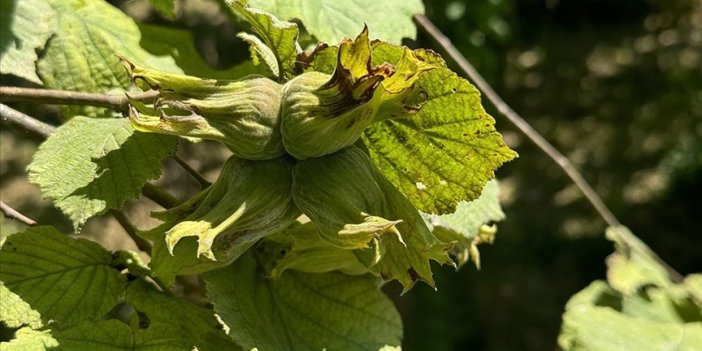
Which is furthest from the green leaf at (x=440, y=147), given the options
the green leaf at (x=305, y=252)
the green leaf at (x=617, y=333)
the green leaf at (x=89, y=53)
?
the green leaf at (x=617, y=333)

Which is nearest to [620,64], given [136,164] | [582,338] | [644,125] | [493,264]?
[644,125]

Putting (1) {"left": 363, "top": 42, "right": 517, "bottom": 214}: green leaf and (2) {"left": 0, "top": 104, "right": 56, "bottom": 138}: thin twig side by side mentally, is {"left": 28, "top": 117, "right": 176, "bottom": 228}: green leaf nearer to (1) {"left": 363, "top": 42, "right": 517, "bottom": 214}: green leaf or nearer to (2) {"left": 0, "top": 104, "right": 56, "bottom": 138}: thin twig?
(2) {"left": 0, "top": 104, "right": 56, "bottom": 138}: thin twig

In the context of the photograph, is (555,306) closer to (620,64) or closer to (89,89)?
(620,64)

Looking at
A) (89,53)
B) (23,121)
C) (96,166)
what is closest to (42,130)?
(23,121)

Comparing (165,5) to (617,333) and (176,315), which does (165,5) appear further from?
(617,333)

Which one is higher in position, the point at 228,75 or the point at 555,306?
the point at 228,75

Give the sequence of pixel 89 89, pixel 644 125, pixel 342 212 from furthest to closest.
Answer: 1. pixel 644 125
2. pixel 89 89
3. pixel 342 212

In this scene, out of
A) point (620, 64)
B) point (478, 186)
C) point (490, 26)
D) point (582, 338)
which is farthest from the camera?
point (620, 64)
